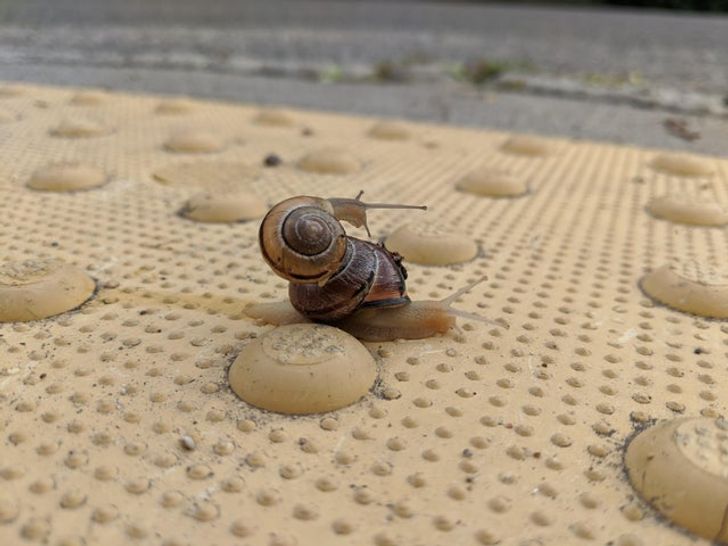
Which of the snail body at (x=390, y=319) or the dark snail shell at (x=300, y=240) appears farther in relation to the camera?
the snail body at (x=390, y=319)

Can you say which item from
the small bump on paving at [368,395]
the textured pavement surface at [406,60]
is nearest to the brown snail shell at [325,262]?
the small bump on paving at [368,395]

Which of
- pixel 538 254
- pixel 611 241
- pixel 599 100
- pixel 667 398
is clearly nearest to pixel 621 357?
pixel 667 398

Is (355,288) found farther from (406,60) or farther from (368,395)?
(406,60)

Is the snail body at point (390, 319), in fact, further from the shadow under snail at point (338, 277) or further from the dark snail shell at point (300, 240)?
the dark snail shell at point (300, 240)

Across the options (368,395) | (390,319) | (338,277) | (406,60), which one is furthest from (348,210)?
(406,60)

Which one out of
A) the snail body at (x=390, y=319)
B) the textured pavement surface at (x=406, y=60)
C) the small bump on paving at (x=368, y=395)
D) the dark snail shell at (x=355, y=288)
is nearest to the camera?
the small bump on paving at (x=368, y=395)

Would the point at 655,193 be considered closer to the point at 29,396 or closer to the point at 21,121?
the point at 29,396

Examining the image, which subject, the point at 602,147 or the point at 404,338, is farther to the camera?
the point at 602,147
